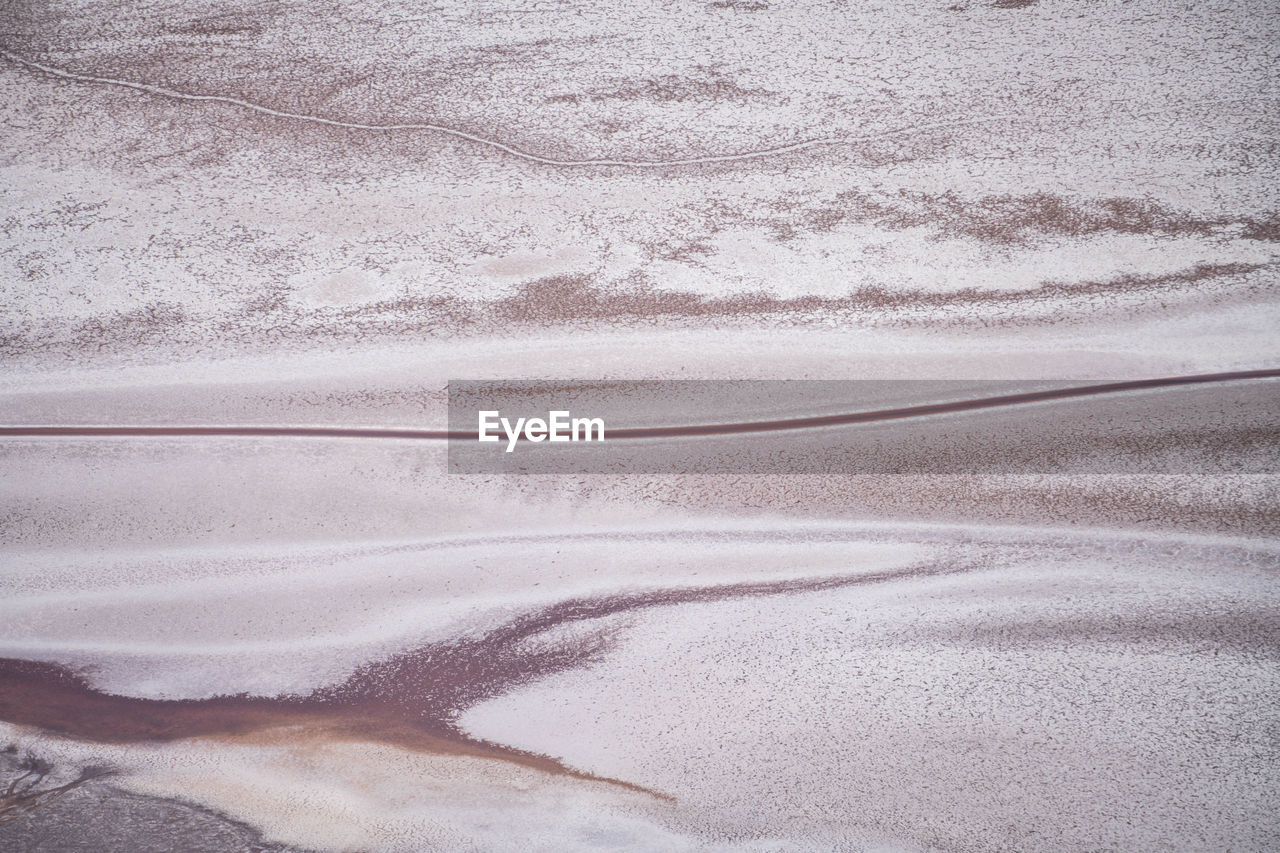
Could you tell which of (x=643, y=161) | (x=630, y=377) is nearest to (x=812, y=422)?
(x=630, y=377)

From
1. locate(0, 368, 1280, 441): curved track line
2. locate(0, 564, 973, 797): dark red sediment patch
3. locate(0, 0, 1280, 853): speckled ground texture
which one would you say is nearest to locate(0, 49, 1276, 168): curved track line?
locate(0, 0, 1280, 853): speckled ground texture

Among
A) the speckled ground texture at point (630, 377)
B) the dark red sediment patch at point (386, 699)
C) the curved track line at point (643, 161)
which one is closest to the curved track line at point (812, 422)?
the speckled ground texture at point (630, 377)

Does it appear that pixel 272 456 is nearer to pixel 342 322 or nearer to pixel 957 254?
pixel 342 322

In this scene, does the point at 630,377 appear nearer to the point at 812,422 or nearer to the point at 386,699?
the point at 812,422

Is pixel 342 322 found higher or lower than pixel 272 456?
higher

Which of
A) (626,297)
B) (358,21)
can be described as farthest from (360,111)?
(626,297)

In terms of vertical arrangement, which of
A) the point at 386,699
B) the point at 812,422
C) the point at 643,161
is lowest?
the point at 386,699

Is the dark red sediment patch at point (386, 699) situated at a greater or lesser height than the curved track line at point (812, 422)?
lesser

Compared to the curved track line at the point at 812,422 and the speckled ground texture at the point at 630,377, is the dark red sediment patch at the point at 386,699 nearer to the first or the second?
the speckled ground texture at the point at 630,377
